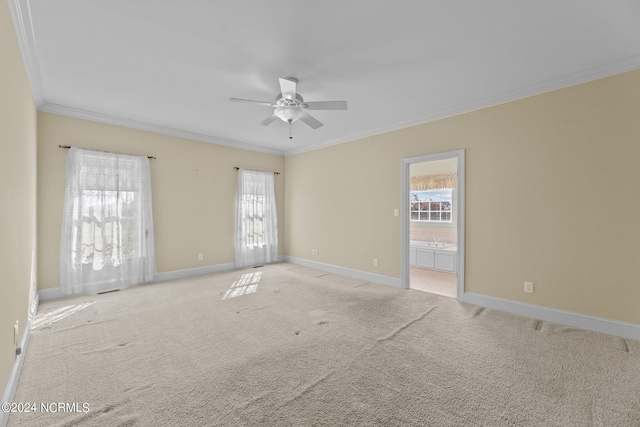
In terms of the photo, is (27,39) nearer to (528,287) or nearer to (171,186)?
(171,186)

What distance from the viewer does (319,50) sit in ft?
8.17

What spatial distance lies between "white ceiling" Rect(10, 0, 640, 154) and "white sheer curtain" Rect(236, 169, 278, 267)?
7.48ft

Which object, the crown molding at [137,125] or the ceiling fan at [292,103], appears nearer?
the ceiling fan at [292,103]

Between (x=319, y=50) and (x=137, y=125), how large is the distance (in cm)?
369

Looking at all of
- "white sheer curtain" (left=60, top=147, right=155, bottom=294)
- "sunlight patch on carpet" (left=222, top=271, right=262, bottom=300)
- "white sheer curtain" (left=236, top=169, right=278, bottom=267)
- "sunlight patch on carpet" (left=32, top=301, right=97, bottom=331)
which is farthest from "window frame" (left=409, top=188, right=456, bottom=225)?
"sunlight patch on carpet" (left=32, top=301, right=97, bottom=331)

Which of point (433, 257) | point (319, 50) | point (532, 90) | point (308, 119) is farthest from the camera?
point (433, 257)

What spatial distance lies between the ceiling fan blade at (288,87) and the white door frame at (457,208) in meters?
2.35

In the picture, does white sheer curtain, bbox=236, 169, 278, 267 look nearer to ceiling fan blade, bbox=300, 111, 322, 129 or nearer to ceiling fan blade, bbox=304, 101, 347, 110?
ceiling fan blade, bbox=300, 111, 322, 129

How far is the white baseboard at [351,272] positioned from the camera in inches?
185

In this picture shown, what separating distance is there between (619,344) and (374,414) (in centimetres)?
265

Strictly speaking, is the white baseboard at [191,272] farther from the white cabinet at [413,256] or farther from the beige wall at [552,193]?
the white cabinet at [413,256]

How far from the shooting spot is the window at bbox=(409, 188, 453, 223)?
21.6 feet

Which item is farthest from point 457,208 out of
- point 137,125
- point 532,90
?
point 137,125

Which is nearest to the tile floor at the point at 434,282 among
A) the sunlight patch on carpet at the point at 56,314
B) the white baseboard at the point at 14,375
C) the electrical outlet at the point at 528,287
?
the electrical outlet at the point at 528,287
